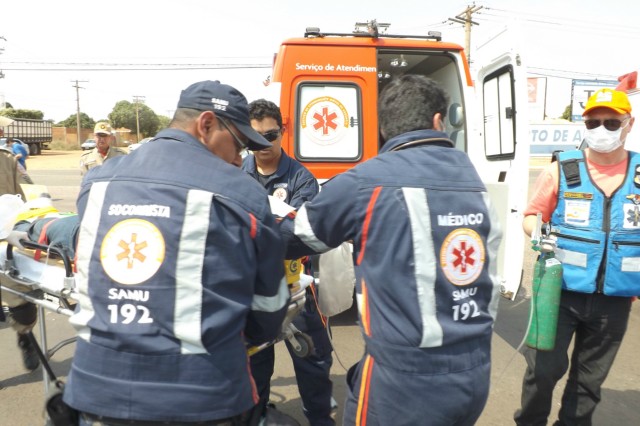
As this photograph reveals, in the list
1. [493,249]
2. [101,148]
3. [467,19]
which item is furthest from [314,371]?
[467,19]

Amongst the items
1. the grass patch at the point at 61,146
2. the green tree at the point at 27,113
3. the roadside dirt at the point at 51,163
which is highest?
the green tree at the point at 27,113

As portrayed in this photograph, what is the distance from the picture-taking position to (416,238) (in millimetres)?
1560

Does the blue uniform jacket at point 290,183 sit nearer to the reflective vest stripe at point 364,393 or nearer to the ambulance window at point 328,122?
the ambulance window at point 328,122

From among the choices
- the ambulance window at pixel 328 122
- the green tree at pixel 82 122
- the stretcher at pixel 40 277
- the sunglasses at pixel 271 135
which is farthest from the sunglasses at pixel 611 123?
the green tree at pixel 82 122

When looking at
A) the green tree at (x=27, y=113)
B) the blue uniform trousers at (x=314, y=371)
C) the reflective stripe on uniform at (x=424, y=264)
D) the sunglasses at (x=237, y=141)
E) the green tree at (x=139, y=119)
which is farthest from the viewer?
the green tree at (x=139, y=119)

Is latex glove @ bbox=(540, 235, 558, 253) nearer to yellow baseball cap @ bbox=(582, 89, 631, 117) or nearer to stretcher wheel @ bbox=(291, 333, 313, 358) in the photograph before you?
yellow baseball cap @ bbox=(582, 89, 631, 117)

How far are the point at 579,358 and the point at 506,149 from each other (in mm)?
2160

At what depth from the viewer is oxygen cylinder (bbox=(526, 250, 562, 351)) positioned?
2537 millimetres

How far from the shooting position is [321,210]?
167cm

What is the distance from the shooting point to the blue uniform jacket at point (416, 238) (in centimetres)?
157

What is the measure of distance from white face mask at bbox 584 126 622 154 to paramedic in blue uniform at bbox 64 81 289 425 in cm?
197

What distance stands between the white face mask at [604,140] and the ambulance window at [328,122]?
2315 mm

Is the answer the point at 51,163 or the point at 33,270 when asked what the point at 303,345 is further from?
the point at 51,163

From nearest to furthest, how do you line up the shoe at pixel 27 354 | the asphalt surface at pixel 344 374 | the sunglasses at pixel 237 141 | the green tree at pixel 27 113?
1. the sunglasses at pixel 237 141
2. the asphalt surface at pixel 344 374
3. the shoe at pixel 27 354
4. the green tree at pixel 27 113
